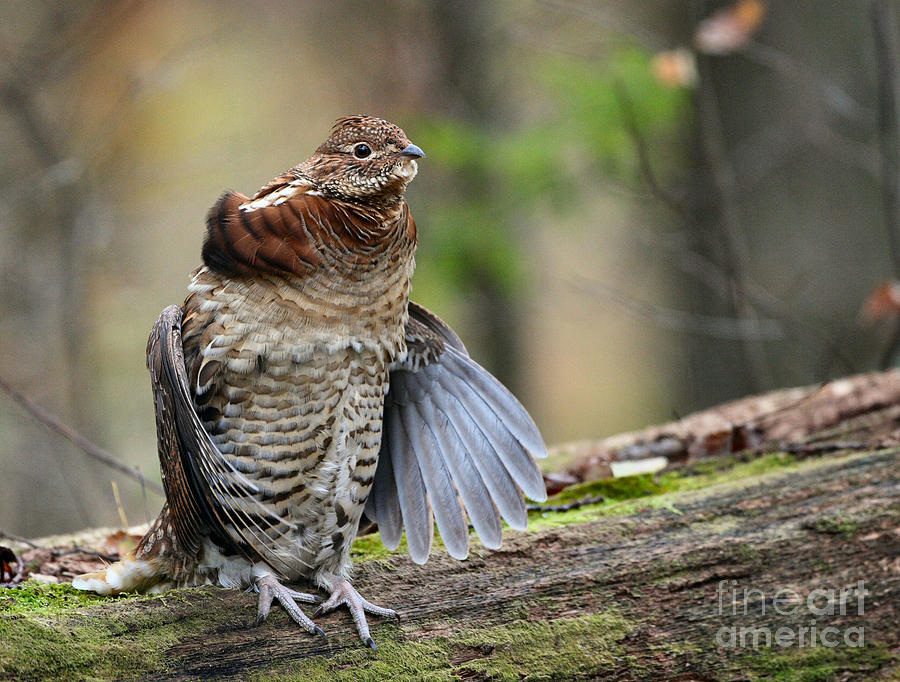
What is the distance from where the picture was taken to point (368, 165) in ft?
8.88

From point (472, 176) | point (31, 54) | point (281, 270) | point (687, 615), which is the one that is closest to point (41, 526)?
point (31, 54)

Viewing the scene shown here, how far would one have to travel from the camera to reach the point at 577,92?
6445 millimetres

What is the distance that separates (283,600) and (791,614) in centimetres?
162

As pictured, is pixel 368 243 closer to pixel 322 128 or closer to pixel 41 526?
pixel 41 526

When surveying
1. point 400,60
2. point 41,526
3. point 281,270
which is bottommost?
point 41,526

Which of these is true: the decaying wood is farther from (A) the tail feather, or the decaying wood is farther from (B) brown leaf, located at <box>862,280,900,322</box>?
(A) the tail feather

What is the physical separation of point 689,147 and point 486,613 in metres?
6.41

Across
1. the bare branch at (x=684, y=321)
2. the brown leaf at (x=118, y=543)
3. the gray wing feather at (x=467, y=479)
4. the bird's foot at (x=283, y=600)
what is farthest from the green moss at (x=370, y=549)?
the bare branch at (x=684, y=321)

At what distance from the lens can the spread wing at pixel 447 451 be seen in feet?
9.68

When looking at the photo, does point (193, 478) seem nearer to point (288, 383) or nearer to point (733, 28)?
point (288, 383)

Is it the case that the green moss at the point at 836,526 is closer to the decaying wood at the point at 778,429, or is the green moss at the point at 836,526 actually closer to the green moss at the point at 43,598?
the decaying wood at the point at 778,429

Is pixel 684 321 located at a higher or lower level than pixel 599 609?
higher

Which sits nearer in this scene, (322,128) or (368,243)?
(368,243)

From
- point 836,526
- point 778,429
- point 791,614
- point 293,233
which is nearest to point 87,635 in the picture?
point 293,233
